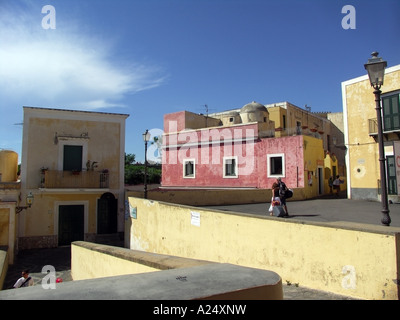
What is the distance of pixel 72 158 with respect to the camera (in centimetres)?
1786

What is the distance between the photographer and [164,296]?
2803 mm

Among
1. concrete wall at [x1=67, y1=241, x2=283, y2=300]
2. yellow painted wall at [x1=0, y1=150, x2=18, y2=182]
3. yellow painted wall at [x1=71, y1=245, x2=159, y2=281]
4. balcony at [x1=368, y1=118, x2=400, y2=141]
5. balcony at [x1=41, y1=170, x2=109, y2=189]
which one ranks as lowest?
yellow painted wall at [x1=71, y1=245, x2=159, y2=281]

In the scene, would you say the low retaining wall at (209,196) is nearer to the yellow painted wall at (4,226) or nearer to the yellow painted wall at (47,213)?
the yellow painted wall at (47,213)

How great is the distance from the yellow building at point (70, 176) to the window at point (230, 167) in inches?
310

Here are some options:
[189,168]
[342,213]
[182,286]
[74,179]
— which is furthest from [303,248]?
[189,168]

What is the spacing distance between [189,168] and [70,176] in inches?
404

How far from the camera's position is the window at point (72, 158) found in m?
17.8

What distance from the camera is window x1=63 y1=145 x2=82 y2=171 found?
699 inches

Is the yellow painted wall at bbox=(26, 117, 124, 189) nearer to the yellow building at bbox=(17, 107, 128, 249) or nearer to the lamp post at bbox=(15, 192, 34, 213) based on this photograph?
the yellow building at bbox=(17, 107, 128, 249)

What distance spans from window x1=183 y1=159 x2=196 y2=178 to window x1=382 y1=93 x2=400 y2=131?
13760 mm

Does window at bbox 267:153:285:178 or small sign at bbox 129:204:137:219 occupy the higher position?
window at bbox 267:153:285:178

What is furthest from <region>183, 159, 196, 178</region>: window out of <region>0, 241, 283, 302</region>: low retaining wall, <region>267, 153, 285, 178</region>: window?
<region>0, 241, 283, 302</region>: low retaining wall

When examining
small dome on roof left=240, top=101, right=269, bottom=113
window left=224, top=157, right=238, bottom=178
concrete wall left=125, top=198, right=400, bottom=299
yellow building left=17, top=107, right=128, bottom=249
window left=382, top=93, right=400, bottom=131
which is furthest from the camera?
small dome on roof left=240, top=101, right=269, bottom=113
